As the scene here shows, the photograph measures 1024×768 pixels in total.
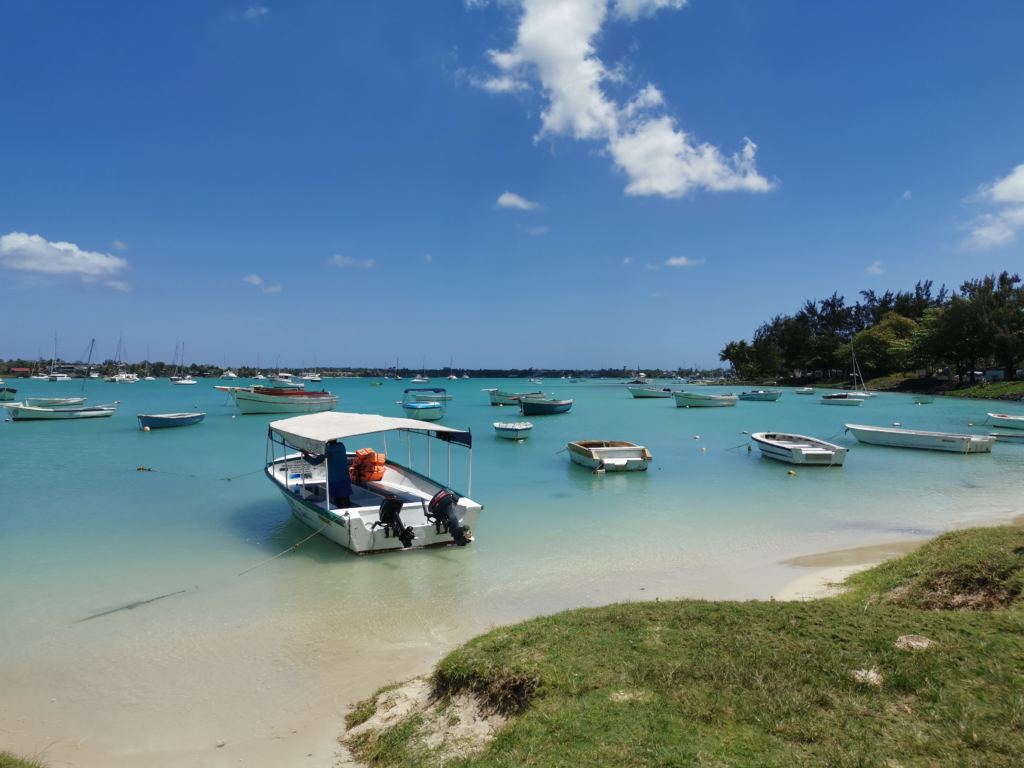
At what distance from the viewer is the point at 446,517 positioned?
39.9 feet

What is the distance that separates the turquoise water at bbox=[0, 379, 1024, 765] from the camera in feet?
24.6

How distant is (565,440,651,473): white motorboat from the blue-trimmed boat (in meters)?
31.7

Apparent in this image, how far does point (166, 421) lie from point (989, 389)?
266 ft

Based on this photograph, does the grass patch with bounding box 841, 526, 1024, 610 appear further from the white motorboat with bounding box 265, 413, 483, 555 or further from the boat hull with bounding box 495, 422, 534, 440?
the boat hull with bounding box 495, 422, 534, 440

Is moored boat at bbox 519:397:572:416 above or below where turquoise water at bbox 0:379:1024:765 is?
above

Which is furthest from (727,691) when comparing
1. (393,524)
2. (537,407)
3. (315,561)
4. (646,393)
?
(646,393)

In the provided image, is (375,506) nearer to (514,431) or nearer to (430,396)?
(514,431)

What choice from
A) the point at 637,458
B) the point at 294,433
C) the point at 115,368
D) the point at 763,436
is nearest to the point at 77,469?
the point at 294,433

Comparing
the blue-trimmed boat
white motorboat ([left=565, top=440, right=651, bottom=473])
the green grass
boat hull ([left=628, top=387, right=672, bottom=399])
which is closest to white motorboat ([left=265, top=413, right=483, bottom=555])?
white motorboat ([left=565, top=440, right=651, bottom=473])

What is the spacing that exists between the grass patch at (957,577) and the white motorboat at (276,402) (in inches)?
1856

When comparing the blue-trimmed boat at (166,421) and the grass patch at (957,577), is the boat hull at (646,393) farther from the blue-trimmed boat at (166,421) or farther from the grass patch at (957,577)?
the grass patch at (957,577)

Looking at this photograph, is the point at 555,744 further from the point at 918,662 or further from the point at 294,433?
the point at 294,433

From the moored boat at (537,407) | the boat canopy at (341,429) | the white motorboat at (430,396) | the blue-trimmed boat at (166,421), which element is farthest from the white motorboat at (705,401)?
the boat canopy at (341,429)

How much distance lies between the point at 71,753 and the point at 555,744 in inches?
216
